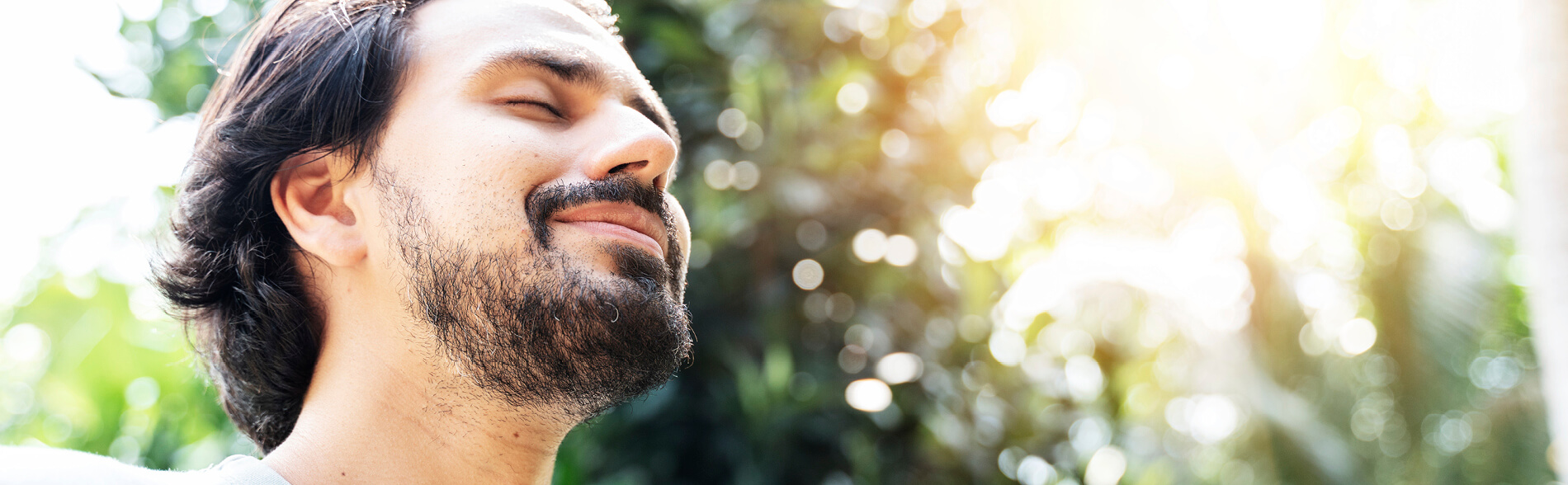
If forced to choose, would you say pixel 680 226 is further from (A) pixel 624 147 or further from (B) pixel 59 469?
(B) pixel 59 469

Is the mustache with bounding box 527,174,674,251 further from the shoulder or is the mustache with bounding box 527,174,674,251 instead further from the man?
the shoulder

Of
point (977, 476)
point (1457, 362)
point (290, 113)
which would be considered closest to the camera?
point (290, 113)

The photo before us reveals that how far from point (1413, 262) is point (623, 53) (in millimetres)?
6576

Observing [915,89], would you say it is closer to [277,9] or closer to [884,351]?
[884,351]

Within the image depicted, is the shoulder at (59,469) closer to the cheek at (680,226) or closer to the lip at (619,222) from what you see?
the lip at (619,222)

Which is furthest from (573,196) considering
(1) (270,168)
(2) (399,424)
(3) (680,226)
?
(1) (270,168)

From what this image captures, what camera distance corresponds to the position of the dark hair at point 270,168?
4.70 ft

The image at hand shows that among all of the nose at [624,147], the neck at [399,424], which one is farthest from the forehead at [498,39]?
the neck at [399,424]

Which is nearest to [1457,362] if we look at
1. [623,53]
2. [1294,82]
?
[1294,82]

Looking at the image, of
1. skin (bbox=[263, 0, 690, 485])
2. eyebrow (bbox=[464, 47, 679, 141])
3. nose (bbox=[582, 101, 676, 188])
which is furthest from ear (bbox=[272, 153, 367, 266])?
nose (bbox=[582, 101, 676, 188])

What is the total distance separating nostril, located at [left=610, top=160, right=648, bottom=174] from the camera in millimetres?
1345

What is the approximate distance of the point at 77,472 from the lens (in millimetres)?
1009

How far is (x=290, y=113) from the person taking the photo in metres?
1.46

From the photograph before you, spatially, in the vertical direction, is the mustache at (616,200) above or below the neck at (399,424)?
above
